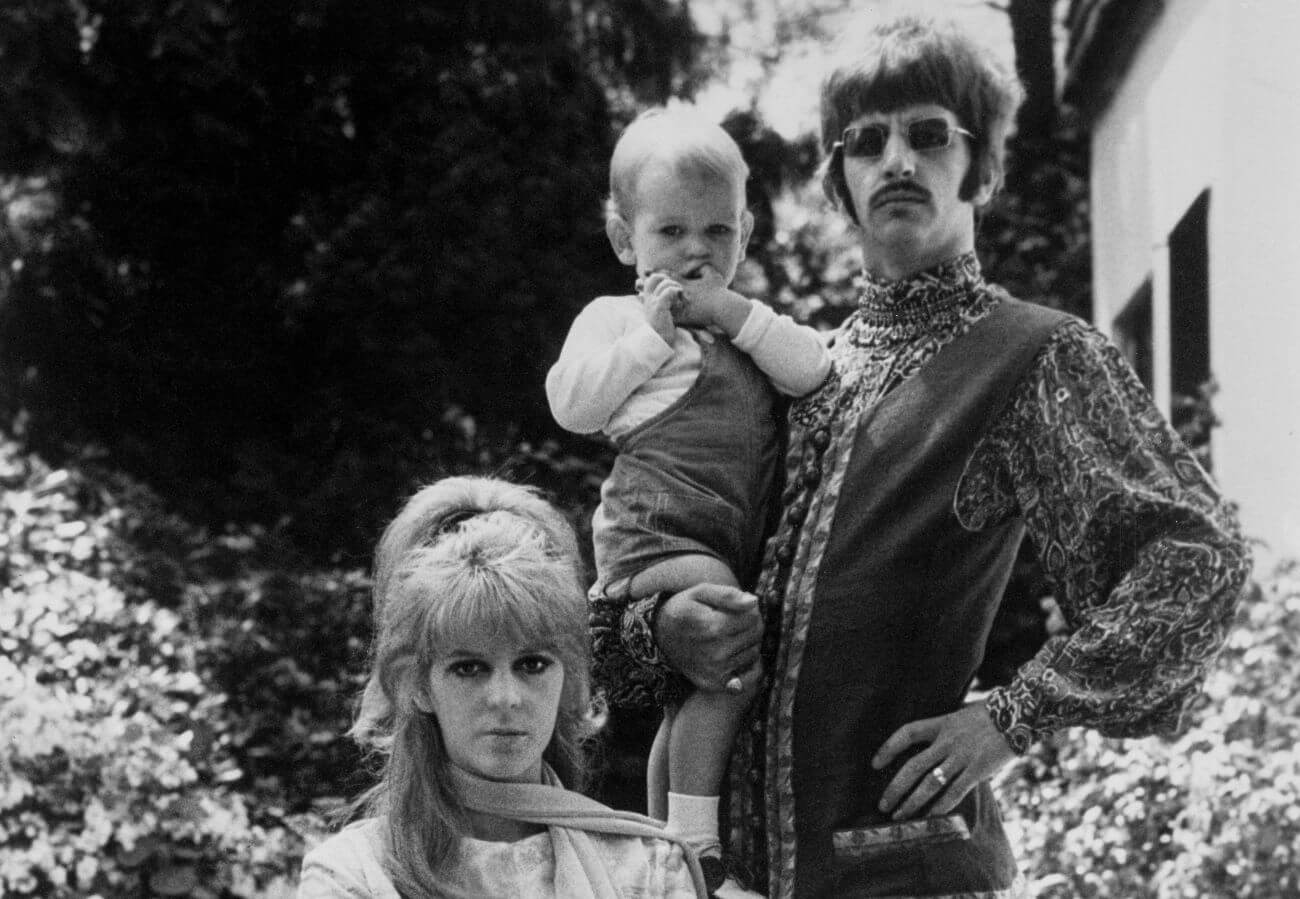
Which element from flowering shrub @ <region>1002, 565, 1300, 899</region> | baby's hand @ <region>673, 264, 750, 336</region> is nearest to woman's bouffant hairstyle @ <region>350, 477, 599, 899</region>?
baby's hand @ <region>673, 264, 750, 336</region>

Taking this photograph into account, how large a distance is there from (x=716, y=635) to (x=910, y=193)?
0.64 metres

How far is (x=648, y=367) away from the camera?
8.18ft

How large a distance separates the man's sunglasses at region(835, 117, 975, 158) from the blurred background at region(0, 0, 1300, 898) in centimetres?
330

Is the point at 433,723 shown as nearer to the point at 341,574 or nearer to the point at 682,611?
the point at 682,611

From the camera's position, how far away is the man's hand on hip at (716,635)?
7.61 ft

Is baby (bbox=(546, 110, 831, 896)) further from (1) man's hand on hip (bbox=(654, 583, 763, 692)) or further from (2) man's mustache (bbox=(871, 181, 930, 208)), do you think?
(2) man's mustache (bbox=(871, 181, 930, 208))

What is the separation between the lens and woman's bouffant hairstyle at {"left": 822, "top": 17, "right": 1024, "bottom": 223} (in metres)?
2.47

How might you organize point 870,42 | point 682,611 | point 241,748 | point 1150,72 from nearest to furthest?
1. point 682,611
2. point 870,42
3. point 241,748
4. point 1150,72

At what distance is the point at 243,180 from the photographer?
7293 mm

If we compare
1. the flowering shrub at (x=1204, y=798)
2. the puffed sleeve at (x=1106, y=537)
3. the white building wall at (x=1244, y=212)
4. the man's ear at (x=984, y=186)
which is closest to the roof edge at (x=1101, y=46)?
the white building wall at (x=1244, y=212)

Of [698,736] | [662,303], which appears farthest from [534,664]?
[662,303]

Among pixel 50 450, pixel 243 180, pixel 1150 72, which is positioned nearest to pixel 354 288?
pixel 243 180

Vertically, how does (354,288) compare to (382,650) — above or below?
above

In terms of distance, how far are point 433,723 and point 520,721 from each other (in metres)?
0.12
